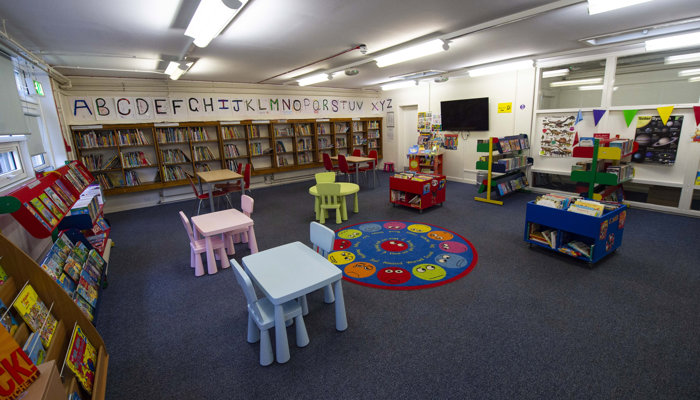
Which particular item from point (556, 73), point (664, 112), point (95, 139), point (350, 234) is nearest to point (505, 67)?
point (556, 73)

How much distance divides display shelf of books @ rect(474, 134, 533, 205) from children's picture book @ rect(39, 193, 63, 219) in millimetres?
5972

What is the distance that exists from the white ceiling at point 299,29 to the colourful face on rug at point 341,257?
2.67 m

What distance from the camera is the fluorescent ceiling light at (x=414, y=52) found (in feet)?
13.2

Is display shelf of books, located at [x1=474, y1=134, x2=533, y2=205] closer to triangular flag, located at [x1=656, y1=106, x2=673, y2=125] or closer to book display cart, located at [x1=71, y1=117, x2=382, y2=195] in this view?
triangular flag, located at [x1=656, y1=106, x2=673, y2=125]

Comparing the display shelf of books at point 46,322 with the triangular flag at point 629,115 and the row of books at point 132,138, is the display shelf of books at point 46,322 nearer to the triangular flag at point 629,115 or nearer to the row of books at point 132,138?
the row of books at point 132,138

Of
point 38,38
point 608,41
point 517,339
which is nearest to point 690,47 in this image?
point 608,41

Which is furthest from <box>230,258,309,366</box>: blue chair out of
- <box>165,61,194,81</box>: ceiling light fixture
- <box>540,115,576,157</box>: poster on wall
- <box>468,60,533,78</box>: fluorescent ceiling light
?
<box>540,115,576,157</box>: poster on wall

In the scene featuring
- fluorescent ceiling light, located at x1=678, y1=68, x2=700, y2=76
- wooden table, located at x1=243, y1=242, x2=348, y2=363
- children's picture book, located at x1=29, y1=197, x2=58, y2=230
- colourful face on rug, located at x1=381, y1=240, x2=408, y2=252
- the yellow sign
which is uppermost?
fluorescent ceiling light, located at x1=678, y1=68, x2=700, y2=76

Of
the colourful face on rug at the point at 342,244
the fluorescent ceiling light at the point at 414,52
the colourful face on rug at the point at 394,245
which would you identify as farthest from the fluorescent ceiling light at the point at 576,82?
the colourful face on rug at the point at 342,244

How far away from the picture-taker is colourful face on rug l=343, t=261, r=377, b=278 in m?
3.31

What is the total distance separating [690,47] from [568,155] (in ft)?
7.07

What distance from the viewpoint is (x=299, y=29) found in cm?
348

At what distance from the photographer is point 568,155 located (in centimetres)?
593

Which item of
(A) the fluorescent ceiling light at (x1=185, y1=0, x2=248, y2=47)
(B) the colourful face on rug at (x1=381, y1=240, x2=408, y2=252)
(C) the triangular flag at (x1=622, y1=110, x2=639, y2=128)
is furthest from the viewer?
(C) the triangular flag at (x1=622, y1=110, x2=639, y2=128)
